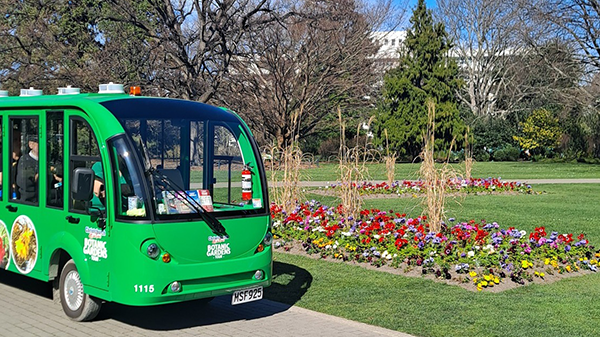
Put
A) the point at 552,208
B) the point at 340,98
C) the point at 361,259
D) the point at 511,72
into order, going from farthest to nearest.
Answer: the point at 511,72, the point at 340,98, the point at 552,208, the point at 361,259

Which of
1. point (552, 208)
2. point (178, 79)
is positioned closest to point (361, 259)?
point (552, 208)

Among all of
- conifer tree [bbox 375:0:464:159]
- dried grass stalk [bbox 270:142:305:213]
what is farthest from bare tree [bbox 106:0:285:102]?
conifer tree [bbox 375:0:464:159]

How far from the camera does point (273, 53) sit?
109 feet

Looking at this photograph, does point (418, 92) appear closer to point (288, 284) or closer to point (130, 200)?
point (288, 284)

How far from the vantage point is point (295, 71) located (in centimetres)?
3631

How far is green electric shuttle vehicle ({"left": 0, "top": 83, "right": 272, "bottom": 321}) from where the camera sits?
281 inches

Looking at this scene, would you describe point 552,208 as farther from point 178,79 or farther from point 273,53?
point 273,53

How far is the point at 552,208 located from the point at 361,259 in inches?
362

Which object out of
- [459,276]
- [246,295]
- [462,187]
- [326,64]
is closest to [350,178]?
[459,276]

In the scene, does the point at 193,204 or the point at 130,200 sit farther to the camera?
the point at 193,204

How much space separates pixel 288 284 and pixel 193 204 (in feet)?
8.97

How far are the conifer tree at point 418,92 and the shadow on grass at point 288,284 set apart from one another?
36.0m

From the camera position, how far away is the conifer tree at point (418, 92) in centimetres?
4688

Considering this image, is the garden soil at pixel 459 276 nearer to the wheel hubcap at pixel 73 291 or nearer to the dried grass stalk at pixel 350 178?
the dried grass stalk at pixel 350 178
